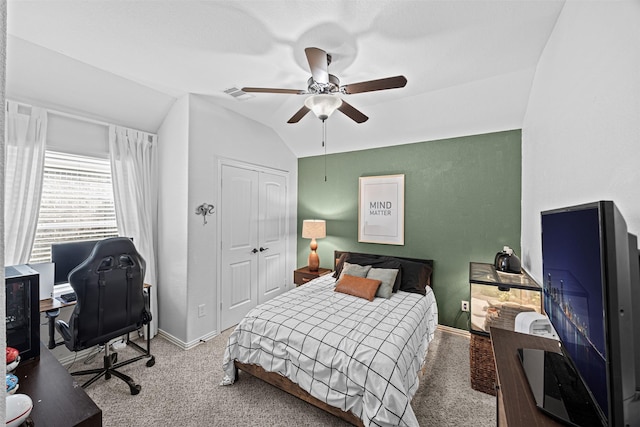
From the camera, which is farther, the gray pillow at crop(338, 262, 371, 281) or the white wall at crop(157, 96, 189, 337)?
the gray pillow at crop(338, 262, 371, 281)

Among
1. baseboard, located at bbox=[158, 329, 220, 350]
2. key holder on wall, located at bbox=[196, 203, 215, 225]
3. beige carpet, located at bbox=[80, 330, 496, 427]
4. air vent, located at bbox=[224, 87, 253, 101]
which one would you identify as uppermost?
air vent, located at bbox=[224, 87, 253, 101]

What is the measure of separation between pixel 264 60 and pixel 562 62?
2.08 meters

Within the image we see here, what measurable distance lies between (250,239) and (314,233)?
94 centimetres

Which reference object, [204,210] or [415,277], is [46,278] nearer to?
[204,210]

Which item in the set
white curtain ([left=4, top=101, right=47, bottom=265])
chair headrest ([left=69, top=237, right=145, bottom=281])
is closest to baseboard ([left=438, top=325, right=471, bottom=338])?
chair headrest ([left=69, top=237, right=145, bottom=281])

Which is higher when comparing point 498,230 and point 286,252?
point 498,230

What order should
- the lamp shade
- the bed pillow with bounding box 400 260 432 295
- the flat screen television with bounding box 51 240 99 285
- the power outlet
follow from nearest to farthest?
the flat screen television with bounding box 51 240 99 285 < the bed pillow with bounding box 400 260 432 295 < the power outlet < the lamp shade

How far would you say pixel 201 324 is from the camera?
302 cm

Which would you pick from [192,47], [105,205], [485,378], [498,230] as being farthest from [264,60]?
[485,378]

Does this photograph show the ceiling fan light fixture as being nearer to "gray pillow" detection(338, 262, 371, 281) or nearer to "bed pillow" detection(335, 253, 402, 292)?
"gray pillow" detection(338, 262, 371, 281)

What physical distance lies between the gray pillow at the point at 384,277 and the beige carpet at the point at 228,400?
0.79m

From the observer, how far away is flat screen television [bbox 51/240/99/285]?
7.86 feet

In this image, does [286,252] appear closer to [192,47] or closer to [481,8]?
[192,47]

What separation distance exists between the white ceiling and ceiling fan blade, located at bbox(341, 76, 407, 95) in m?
0.36
